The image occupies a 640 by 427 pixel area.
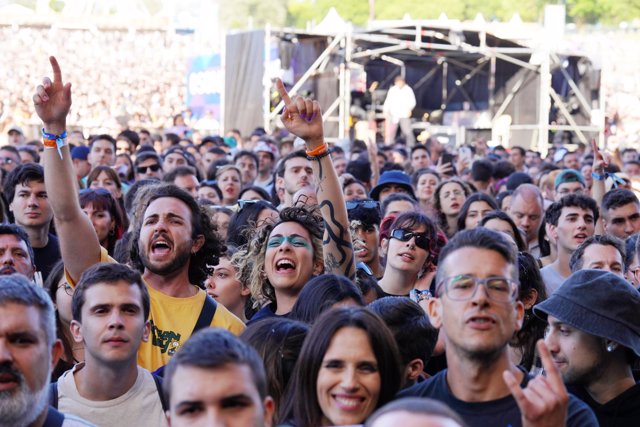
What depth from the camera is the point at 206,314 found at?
5.45 m

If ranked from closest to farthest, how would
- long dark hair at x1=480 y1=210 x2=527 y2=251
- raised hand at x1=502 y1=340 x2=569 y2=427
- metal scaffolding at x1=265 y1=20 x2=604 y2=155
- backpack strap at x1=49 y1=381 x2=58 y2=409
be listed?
raised hand at x1=502 y1=340 x2=569 y2=427 → backpack strap at x1=49 y1=381 x2=58 y2=409 → long dark hair at x1=480 y1=210 x2=527 y2=251 → metal scaffolding at x1=265 y1=20 x2=604 y2=155

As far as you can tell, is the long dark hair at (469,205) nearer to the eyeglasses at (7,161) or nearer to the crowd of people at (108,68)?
the eyeglasses at (7,161)

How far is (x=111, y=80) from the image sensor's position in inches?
1339

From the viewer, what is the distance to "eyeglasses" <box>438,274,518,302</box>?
12.9ft

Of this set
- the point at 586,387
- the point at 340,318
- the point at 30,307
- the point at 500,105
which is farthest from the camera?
the point at 500,105

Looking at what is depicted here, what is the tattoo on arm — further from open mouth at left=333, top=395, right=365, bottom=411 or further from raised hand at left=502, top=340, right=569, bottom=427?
raised hand at left=502, top=340, right=569, bottom=427

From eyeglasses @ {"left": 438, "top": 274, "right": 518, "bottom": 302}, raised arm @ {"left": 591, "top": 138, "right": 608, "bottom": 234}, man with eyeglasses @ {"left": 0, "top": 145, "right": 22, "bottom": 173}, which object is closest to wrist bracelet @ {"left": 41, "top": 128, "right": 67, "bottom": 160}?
eyeglasses @ {"left": 438, "top": 274, "right": 518, "bottom": 302}

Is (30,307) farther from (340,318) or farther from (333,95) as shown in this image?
(333,95)

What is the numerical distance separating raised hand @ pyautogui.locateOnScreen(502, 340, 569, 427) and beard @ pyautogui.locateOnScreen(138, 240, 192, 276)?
249cm

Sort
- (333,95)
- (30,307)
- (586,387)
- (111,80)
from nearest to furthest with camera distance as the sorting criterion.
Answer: (30,307), (586,387), (333,95), (111,80)

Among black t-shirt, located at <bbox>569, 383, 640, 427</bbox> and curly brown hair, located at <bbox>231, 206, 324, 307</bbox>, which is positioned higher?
curly brown hair, located at <bbox>231, 206, 324, 307</bbox>

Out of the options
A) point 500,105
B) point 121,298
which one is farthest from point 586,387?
point 500,105

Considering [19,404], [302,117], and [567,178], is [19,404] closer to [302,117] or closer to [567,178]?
[302,117]

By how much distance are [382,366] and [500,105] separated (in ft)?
81.5
